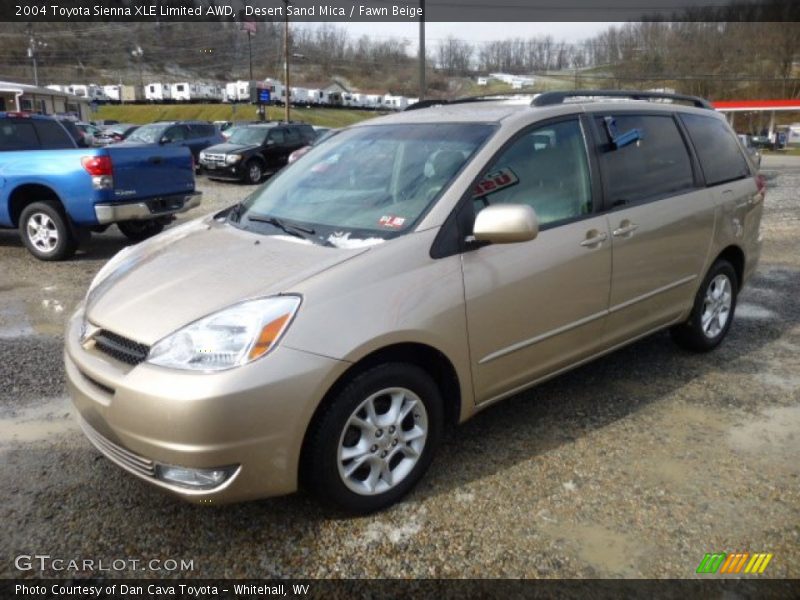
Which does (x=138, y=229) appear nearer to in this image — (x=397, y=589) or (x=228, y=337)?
(x=228, y=337)

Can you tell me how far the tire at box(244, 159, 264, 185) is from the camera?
17.6 meters

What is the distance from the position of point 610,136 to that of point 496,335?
4.93 ft

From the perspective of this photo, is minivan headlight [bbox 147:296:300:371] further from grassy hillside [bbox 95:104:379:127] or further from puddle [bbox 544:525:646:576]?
grassy hillside [bbox 95:104:379:127]

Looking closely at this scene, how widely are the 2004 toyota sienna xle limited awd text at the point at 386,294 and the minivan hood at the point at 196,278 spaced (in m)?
0.01

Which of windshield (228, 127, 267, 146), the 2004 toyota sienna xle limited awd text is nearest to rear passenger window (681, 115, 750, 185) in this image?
the 2004 toyota sienna xle limited awd text

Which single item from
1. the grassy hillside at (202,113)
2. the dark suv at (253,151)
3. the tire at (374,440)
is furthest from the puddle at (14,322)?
the grassy hillside at (202,113)

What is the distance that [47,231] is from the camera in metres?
7.53

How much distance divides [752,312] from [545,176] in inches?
142

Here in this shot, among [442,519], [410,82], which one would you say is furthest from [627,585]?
[410,82]

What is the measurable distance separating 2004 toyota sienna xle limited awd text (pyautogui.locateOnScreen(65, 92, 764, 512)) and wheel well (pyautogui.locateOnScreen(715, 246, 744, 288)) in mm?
458

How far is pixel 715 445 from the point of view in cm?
340

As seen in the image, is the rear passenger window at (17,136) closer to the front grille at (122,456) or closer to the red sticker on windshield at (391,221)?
the front grille at (122,456)

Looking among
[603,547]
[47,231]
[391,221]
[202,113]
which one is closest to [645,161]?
[391,221]

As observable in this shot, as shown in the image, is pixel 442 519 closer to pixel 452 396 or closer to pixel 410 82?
pixel 452 396
